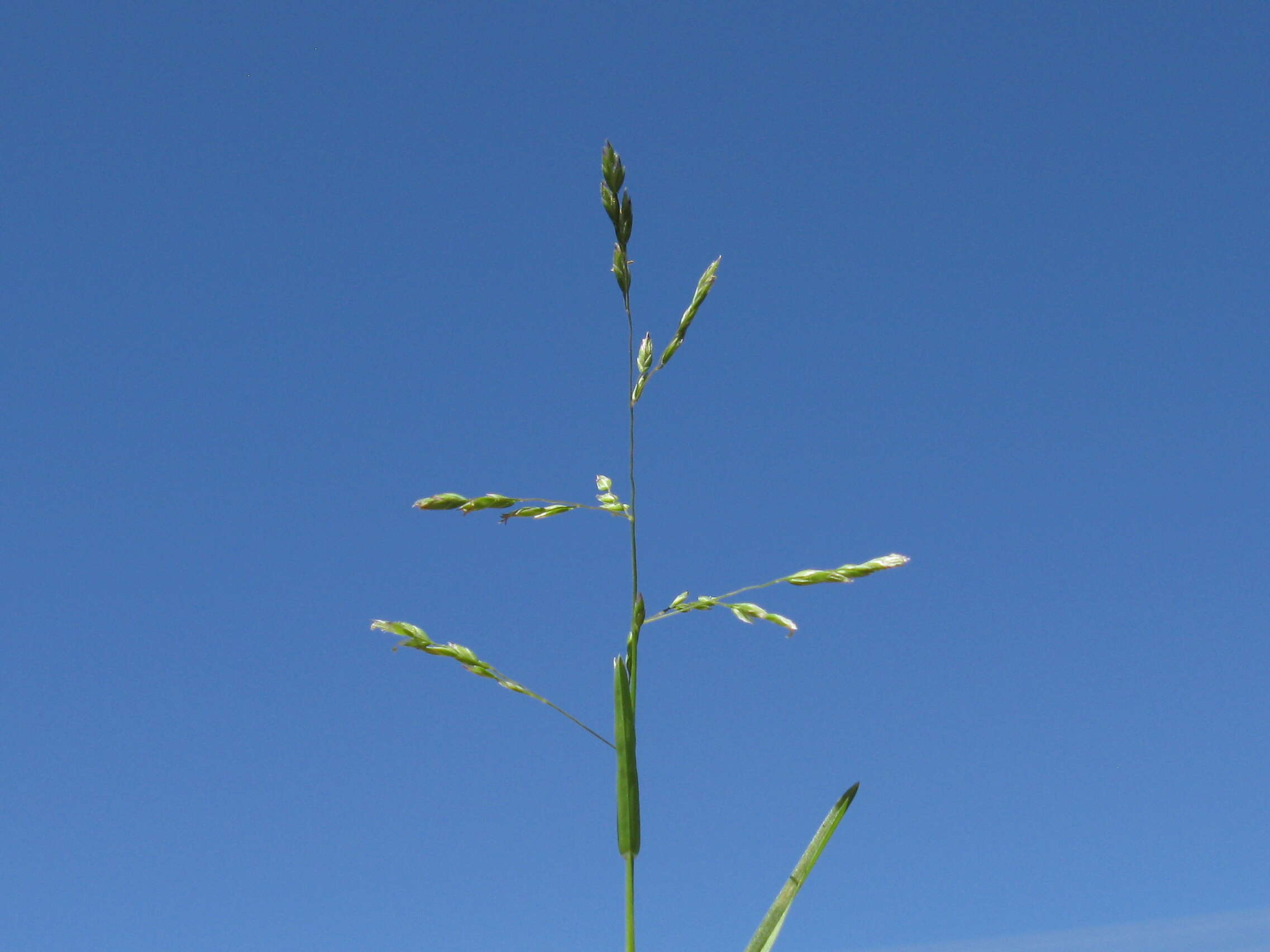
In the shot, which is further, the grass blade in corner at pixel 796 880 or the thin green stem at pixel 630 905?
the grass blade in corner at pixel 796 880

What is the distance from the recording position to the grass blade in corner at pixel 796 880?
7.63 feet

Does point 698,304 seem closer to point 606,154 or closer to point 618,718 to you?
point 606,154

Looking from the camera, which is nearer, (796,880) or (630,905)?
(630,905)

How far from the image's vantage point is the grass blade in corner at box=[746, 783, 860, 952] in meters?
2.33

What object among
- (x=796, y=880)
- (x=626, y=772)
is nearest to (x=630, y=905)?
(x=626, y=772)

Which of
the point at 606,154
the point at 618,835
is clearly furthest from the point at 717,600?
the point at 606,154

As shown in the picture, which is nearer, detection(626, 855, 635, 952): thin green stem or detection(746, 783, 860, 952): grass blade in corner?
detection(626, 855, 635, 952): thin green stem

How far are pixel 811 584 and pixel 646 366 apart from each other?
2.12 ft

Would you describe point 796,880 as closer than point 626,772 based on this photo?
No

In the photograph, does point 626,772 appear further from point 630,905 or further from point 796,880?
point 796,880

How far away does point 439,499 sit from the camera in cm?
223

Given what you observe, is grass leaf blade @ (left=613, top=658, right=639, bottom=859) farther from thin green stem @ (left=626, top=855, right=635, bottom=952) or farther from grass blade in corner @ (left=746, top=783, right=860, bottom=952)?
grass blade in corner @ (left=746, top=783, right=860, bottom=952)

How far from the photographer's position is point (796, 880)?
7.86 ft

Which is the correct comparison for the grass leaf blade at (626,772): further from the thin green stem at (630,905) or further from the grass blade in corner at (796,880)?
the grass blade in corner at (796,880)
